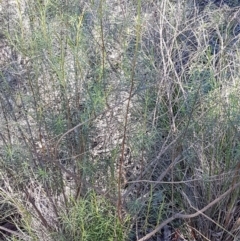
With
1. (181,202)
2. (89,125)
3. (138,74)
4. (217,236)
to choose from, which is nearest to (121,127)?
(89,125)

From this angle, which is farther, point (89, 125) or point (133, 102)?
point (133, 102)

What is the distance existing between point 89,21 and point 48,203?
0.98 m

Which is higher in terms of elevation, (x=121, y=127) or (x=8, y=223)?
(x=121, y=127)

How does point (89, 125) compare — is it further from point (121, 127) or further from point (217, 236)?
point (217, 236)

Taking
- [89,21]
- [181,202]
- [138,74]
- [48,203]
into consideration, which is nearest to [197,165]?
[181,202]

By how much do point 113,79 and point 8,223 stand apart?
90 centimetres

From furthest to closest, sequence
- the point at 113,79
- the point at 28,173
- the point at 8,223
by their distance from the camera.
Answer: the point at 8,223 → the point at 113,79 → the point at 28,173

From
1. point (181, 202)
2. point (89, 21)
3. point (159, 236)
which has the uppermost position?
point (89, 21)

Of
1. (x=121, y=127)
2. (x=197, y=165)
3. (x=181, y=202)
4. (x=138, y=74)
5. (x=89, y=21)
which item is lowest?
(x=181, y=202)

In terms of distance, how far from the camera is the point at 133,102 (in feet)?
7.74

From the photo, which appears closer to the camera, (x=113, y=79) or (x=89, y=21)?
(x=113, y=79)

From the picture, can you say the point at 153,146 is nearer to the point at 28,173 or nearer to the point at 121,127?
the point at 121,127

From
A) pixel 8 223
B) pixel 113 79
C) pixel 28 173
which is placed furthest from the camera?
pixel 8 223

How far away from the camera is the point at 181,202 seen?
2.24 meters
